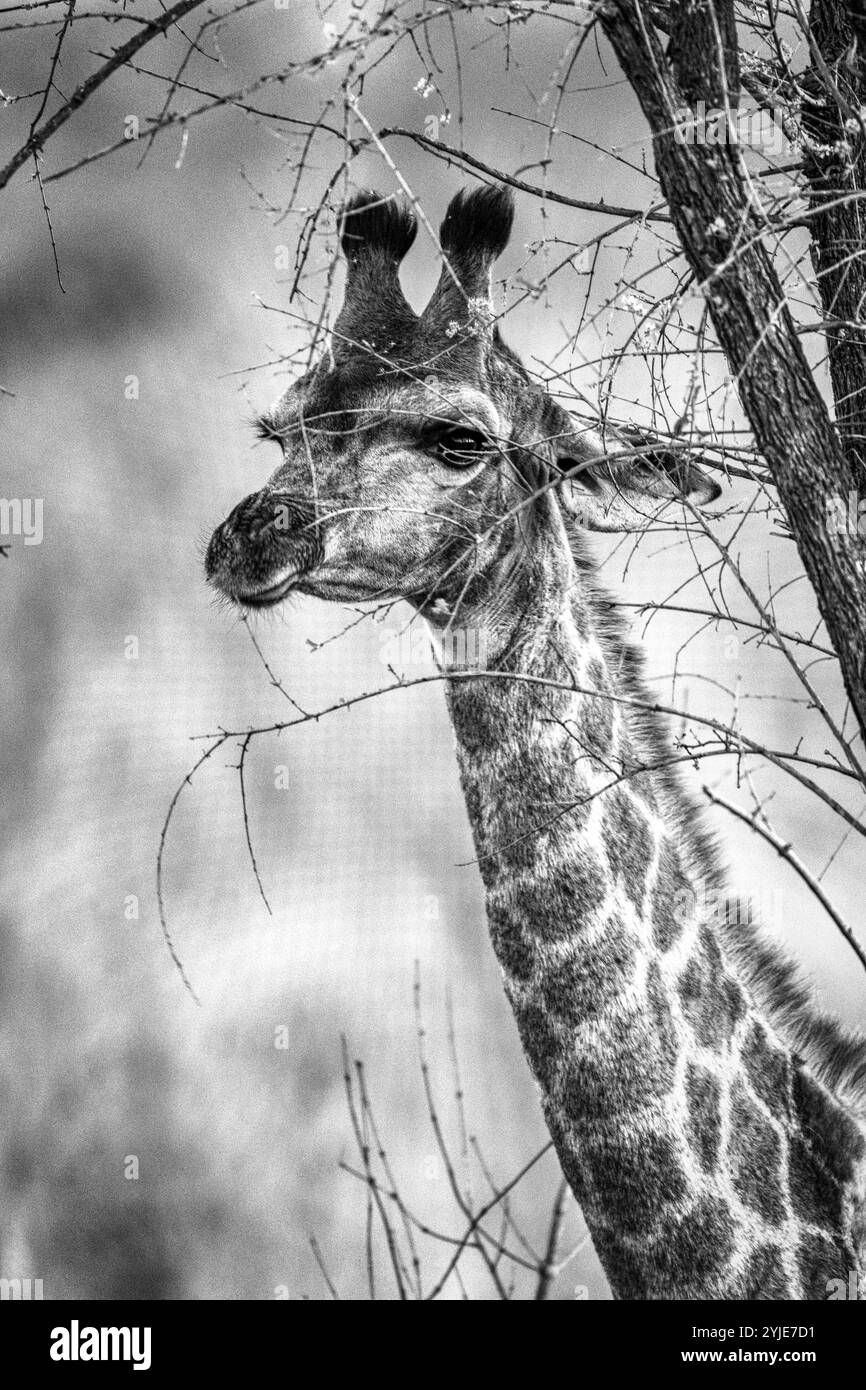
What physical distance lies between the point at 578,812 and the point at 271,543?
74cm

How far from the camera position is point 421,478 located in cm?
244

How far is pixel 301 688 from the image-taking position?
9.55ft

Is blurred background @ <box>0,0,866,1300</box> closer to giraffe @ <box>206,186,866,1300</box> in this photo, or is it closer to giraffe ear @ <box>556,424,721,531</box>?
giraffe ear @ <box>556,424,721,531</box>

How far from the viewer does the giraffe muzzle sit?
2.34 metres

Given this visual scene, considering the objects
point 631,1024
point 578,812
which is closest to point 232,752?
point 578,812

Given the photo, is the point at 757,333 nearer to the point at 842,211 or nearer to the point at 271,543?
the point at 842,211

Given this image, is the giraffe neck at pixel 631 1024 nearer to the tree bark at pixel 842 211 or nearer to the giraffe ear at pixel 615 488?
the giraffe ear at pixel 615 488

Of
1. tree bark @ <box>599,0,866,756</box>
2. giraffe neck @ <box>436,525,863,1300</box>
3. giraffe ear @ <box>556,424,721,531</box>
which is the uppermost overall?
giraffe ear @ <box>556,424,721,531</box>

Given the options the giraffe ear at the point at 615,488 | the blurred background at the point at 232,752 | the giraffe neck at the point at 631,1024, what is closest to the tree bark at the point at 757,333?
the giraffe neck at the point at 631,1024

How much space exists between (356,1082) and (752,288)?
1839mm

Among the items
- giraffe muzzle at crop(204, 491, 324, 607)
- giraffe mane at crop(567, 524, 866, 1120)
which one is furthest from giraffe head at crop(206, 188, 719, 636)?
giraffe mane at crop(567, 524, 866, 1120)

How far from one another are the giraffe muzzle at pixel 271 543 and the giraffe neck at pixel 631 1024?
36 cm

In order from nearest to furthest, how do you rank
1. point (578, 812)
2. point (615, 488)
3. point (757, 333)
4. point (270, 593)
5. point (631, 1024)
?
point (757, 333)
point (631, 1024)
point (578, 812)
point (270, 593)
point (615, 488)

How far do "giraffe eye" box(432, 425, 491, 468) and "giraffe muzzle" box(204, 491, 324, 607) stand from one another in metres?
0.29
